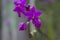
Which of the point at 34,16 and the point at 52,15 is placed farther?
the point at 52,15

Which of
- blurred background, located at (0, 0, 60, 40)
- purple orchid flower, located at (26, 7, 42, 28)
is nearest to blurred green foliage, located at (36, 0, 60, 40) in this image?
blurred background, located at (0, 0, 60, 40)

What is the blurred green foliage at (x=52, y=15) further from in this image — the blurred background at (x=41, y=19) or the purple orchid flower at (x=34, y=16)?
the purple orchid flower at (x=34, y=16)

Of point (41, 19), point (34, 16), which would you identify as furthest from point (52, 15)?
point (34, 16)

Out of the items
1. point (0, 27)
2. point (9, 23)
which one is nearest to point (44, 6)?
point (9, 23)

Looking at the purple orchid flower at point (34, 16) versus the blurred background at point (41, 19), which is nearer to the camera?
the purple orchid flower at point (34, 16)

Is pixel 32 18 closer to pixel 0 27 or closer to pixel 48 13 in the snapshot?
pixel 48 13

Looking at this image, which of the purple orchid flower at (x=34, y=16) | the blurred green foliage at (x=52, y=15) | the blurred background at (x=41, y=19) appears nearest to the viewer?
the purple orchid flower at (x=34, y=16)

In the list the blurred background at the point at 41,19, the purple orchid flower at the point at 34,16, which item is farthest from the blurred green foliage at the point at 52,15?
the purple orchid flower at the point at 34,16

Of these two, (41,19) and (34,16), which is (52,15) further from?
(34,16)
